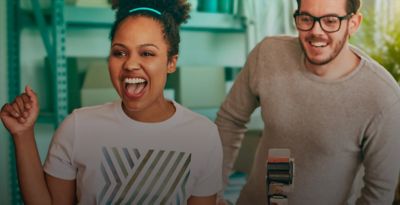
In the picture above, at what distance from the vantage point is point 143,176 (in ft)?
2.64

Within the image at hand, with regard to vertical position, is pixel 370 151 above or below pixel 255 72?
below

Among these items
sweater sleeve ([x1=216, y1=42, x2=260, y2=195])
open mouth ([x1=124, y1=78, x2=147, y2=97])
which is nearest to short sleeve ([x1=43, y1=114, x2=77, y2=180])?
open mouth ([x1=124, y1=78, x2=147, y2=97])

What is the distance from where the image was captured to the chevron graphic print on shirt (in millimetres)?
798

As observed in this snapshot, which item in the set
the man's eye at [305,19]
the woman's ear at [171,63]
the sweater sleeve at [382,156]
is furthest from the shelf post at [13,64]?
the sweater sleeve at [382,156]

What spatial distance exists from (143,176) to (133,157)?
34 millimetres

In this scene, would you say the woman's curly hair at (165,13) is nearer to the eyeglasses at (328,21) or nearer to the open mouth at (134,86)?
the open mouth at (134,86)

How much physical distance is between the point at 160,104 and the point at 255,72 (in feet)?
0.73

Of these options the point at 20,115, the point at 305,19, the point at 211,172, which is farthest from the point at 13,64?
the point at 305,19

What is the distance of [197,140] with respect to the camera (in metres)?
0.83

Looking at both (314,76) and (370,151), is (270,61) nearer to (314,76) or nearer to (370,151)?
(314,76)

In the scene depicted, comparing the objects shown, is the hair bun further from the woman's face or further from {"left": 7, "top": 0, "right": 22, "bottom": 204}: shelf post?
{"left": 7, "top": 0, "right": 22, "bottom": 204}: shelf post

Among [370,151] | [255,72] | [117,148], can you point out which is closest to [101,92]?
[117,148]

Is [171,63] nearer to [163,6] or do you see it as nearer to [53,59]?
[163,6]

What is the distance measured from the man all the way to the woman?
0.15 m
